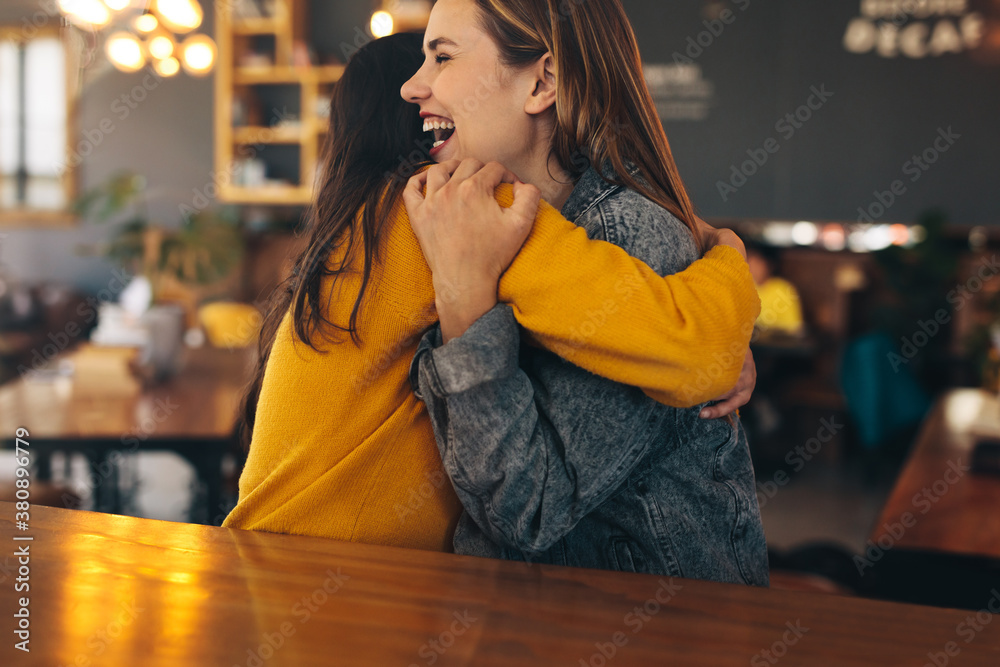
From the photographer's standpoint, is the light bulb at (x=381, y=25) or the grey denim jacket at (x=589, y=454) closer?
the grey denim jacket at (x=589, y=454)

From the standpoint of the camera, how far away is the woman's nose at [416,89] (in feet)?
3.40

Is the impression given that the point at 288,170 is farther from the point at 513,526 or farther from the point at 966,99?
the point at 513,526

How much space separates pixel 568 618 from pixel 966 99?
6276 millimetres

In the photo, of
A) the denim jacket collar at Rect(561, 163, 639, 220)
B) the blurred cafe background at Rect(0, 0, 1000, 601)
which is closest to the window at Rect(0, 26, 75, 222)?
the blurred cafe background at Rect(0, 0, 1000, 601)

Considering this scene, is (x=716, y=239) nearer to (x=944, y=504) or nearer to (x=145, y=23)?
(x=944, y=504)

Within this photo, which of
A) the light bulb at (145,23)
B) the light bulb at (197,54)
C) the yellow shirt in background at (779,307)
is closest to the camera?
the light bulb at (145,23)

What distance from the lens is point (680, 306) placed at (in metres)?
0.82


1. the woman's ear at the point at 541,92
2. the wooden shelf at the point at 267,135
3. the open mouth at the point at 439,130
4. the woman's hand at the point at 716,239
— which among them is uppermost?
the wooden shelf at the point at 267,135

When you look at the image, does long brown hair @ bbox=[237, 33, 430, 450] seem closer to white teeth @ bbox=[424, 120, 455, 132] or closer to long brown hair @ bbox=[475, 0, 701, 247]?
white teeth @ bbox=[424, 120, 455, 132]

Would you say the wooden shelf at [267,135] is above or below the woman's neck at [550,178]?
above

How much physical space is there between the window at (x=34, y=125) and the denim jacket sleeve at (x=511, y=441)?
7.62m

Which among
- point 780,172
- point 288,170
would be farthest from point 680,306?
point 288,170

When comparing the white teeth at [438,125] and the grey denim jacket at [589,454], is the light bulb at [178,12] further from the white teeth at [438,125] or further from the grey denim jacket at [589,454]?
the grey denim jacket at [589,454]

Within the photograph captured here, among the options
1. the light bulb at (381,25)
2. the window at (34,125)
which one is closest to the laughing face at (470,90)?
the light bulb at (381,25)
